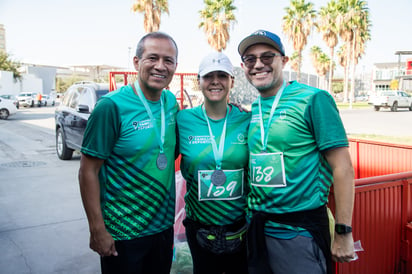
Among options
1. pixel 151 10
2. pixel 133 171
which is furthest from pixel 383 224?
pixel 151 10

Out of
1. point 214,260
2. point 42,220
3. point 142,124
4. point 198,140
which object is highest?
point 142,124

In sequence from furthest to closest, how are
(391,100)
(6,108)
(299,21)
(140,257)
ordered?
(299,21)
(391,100)
(6,108)
(140,257)

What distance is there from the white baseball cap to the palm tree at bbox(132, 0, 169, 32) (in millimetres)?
24104

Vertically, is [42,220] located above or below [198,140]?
→ below

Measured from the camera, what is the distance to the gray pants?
6.42ft

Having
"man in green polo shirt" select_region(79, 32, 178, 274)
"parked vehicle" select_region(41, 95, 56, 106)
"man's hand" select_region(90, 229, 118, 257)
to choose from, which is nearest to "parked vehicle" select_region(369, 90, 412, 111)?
"man in green polo shirt" select_region(79, 32, 178, 274)

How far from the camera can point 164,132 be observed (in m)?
2.24

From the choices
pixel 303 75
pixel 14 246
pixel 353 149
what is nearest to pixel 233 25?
pixel 353 149

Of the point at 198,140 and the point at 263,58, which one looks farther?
the point at 198,140

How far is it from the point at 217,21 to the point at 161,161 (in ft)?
98.2

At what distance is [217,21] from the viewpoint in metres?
30.2

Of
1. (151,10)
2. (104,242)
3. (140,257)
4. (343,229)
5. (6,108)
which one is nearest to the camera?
(343,229)

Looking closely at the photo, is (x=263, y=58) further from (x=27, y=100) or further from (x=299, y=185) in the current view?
(x=27, y=100)

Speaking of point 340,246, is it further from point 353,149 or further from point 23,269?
point 353,149
